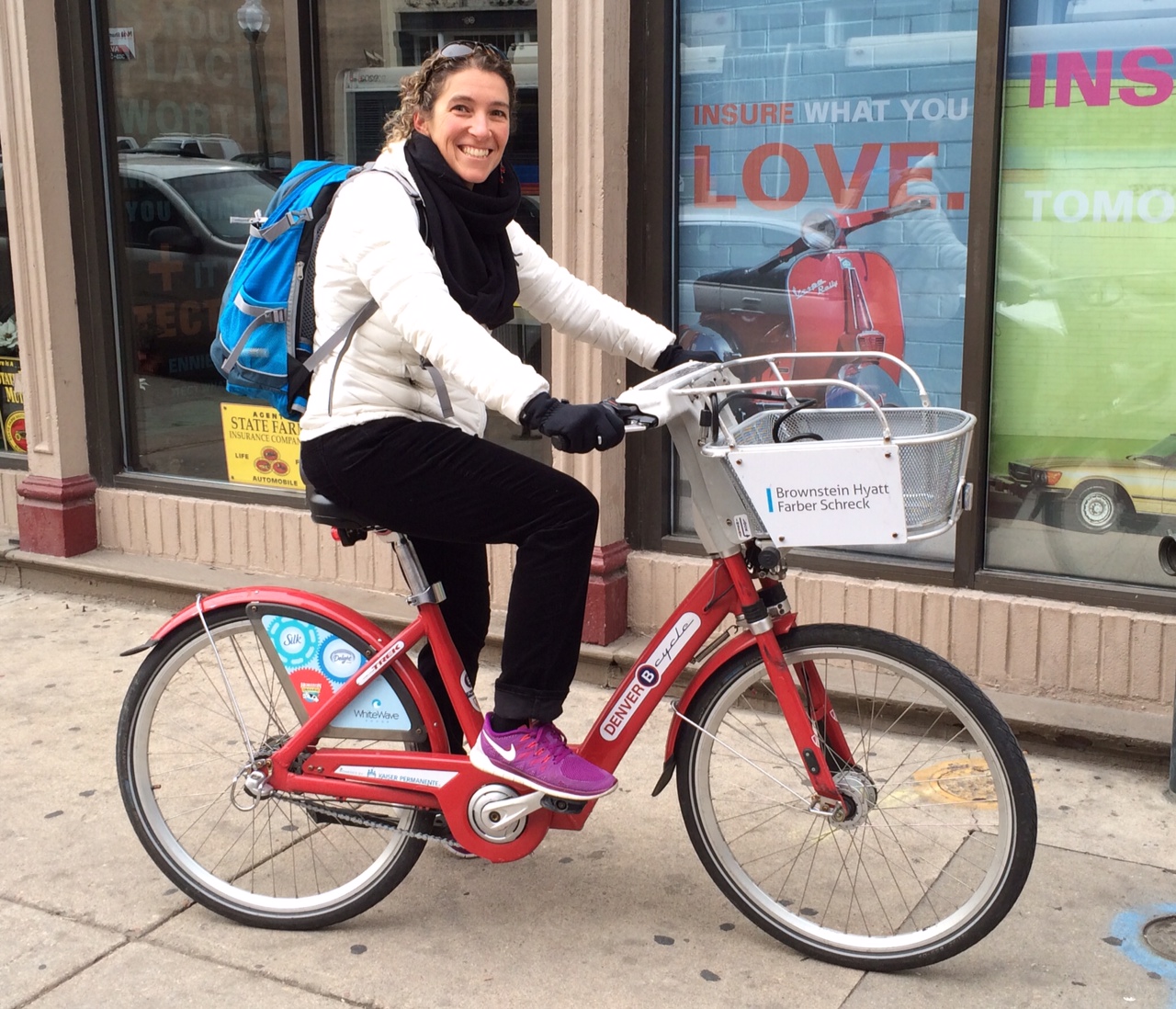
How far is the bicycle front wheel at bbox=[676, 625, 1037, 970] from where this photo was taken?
3061mm

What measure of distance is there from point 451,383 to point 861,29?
2249 millimetres

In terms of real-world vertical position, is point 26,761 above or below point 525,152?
below

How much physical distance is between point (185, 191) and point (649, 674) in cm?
398

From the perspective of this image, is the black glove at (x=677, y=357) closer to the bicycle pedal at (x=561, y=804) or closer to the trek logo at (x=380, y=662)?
the trek logo at (x=380, y=662)

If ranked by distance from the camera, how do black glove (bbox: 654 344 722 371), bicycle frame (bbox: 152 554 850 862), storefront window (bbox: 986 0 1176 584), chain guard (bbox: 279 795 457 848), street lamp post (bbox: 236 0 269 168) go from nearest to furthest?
bicycle frame (bbox: 152 554 850 862)
black glove (bbox: 654 344 722 371)
chain guard (bbox: 279 795 457 848)
storefront window (bbox: 986 0 1176 584)
street lamp post (bbox: 236 0 269 168)

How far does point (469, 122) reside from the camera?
10.2 feet

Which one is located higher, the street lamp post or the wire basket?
the street lamp post

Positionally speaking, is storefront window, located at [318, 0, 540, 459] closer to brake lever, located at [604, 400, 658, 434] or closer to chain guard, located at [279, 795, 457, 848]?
chain guard, located at [279, 795, 457, 848]

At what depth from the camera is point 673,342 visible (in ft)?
11.2

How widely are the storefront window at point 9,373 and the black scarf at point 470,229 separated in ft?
14.6

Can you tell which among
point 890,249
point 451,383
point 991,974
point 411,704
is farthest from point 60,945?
point 890,249

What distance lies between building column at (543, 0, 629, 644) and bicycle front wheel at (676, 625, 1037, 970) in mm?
1333

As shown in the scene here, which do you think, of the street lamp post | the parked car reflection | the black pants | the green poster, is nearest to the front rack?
the black pants

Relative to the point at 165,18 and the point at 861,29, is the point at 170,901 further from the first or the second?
the point at 165,18
